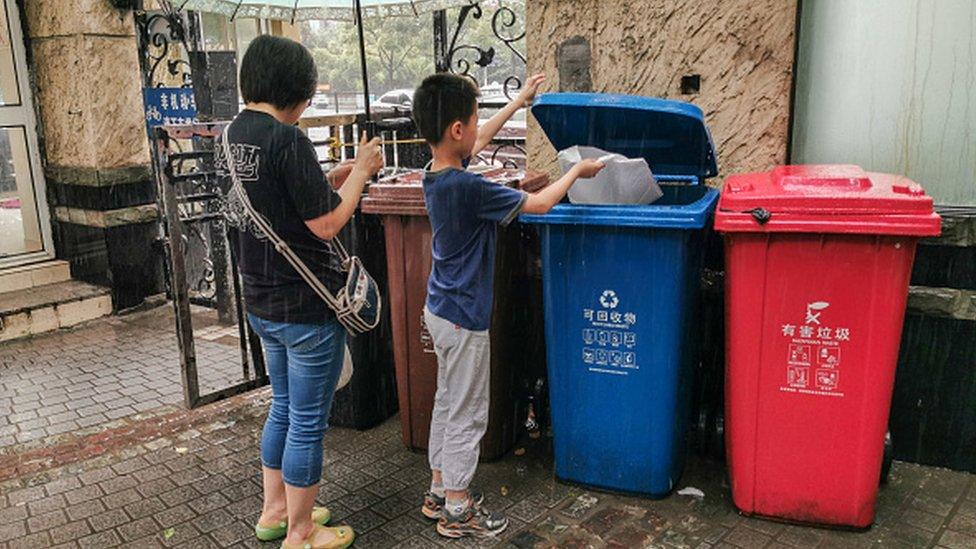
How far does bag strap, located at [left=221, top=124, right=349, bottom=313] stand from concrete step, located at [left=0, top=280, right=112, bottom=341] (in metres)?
4.64

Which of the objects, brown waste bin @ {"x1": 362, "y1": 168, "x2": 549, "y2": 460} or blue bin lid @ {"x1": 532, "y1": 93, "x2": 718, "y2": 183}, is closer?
blue bin lid @ {"x1": 532, "y1": 93, "x2": 718, "y2": 183}

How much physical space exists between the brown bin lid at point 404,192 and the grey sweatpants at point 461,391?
2.02ft

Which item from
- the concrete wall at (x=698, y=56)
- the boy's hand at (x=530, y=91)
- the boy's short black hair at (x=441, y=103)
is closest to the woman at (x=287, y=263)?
the boy's short black hair at (x=441, y=103)

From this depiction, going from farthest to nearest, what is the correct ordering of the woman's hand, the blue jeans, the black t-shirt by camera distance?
the woman's hand → the blue jeans → the black t-shirt

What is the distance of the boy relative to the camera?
9.66ft

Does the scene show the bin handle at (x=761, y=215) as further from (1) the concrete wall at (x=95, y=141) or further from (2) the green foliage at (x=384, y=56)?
(2) the green foliage at (x=384, y=56)

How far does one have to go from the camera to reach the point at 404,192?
360 cm

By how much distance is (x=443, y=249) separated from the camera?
10.0 feet

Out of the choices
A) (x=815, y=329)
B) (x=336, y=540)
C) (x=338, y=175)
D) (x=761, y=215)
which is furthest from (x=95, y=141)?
(x=815, y=329)

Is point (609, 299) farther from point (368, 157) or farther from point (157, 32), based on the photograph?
point (157, 32)

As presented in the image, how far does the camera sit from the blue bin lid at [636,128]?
3229mm

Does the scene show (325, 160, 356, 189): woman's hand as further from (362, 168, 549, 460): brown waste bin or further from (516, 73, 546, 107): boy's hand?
(516, 73, 546, 107): boy's hand

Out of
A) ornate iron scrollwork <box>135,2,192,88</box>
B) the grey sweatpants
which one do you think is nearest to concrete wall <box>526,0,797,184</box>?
the grey sweatpants

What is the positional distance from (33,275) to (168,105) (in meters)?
2.18
